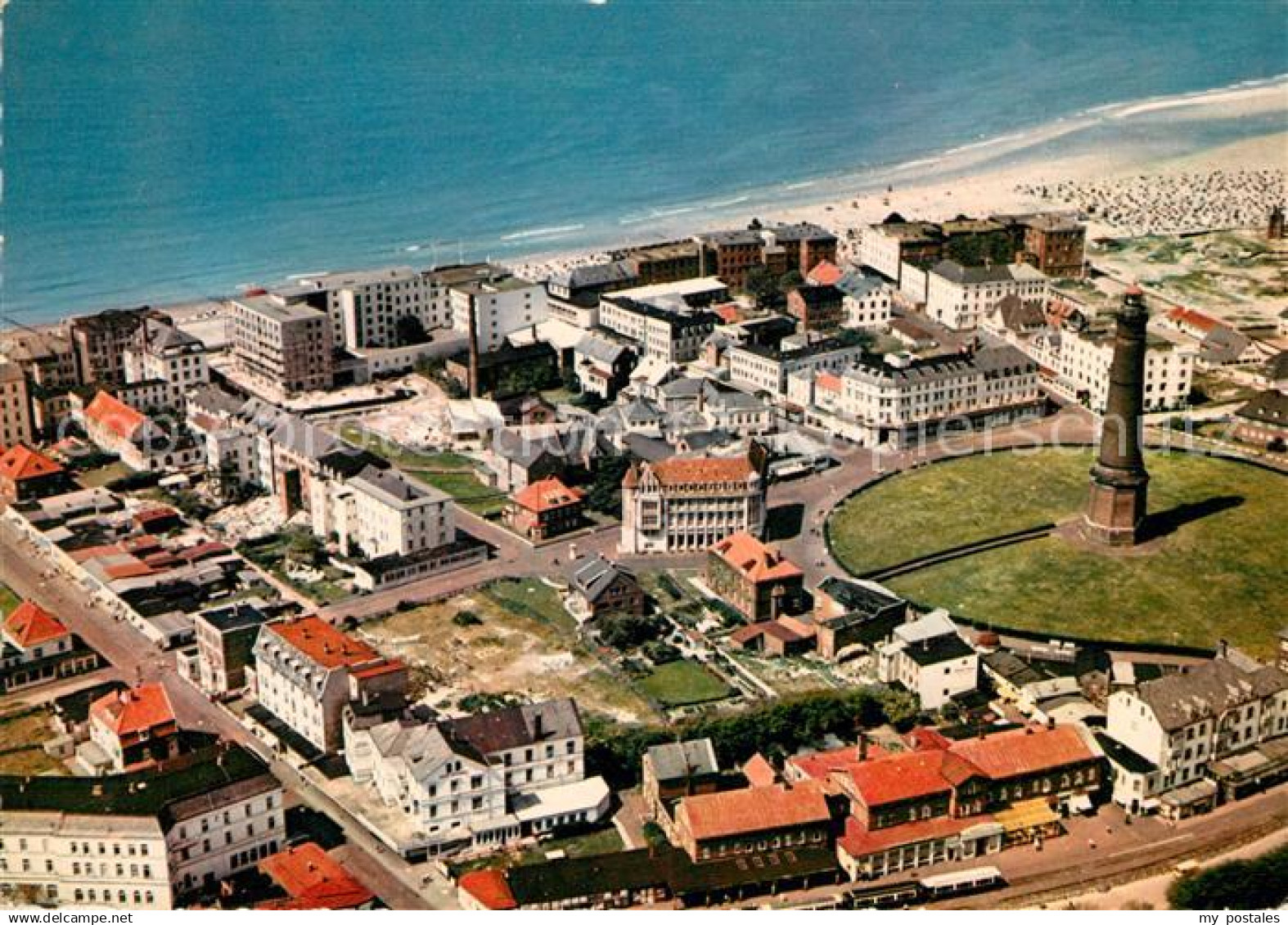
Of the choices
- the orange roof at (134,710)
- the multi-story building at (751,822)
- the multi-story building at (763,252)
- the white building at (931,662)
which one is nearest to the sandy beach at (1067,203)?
the multi-story building at (763,252)

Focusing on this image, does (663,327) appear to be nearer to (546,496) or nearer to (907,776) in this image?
(546,496)

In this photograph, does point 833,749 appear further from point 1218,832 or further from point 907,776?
point 1218,832

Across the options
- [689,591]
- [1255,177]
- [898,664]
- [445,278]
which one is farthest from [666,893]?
[1255,177]

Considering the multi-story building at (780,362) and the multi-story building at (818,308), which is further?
the multi-story building at (818,308)

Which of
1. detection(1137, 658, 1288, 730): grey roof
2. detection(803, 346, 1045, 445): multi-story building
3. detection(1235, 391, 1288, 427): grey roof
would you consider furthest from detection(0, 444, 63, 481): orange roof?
detection(1235, 391, 1288, 427): grey roof

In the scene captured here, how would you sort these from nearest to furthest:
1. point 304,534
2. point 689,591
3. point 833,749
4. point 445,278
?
point 833,749 < point 689,591 < point 304,534 < point 445,278

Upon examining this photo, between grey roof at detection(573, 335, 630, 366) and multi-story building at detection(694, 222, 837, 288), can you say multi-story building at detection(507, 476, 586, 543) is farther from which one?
multi-story building at detection(694, 222, 837, 288)

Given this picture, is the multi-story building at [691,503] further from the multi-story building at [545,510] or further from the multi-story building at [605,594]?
the multi-story building at [605,594]
